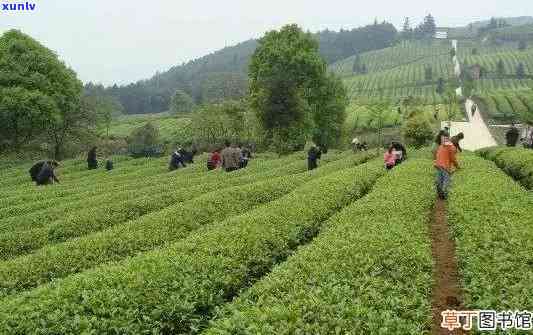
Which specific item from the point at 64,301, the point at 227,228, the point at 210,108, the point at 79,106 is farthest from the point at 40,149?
the point at 64,301

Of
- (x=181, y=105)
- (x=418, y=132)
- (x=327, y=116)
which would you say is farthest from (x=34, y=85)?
(x=181, y=105)

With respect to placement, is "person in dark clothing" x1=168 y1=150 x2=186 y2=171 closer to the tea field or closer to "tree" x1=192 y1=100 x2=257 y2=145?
the tea field

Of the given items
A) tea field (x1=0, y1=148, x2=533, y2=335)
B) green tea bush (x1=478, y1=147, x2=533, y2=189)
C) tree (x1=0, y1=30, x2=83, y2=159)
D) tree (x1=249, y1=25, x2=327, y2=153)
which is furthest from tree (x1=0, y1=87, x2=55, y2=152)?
green tea bush (x1=478, y1=147, x2=533, y2=189)

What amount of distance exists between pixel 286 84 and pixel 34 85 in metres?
27.6

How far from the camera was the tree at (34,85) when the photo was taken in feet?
180

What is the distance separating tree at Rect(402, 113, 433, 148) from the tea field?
3618 cm

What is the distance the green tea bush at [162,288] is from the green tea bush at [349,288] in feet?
3.31

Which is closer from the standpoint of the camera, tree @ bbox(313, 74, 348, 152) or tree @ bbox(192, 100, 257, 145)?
tree @ bbox(313, 74, 348, 152)

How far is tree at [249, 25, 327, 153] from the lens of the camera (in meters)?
59.6

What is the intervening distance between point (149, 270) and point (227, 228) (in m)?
4.36

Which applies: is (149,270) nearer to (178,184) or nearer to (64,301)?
(64,301)

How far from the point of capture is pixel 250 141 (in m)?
79.5

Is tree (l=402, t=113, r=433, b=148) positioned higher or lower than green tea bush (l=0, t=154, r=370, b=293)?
lower

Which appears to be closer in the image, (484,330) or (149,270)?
(484,330)
